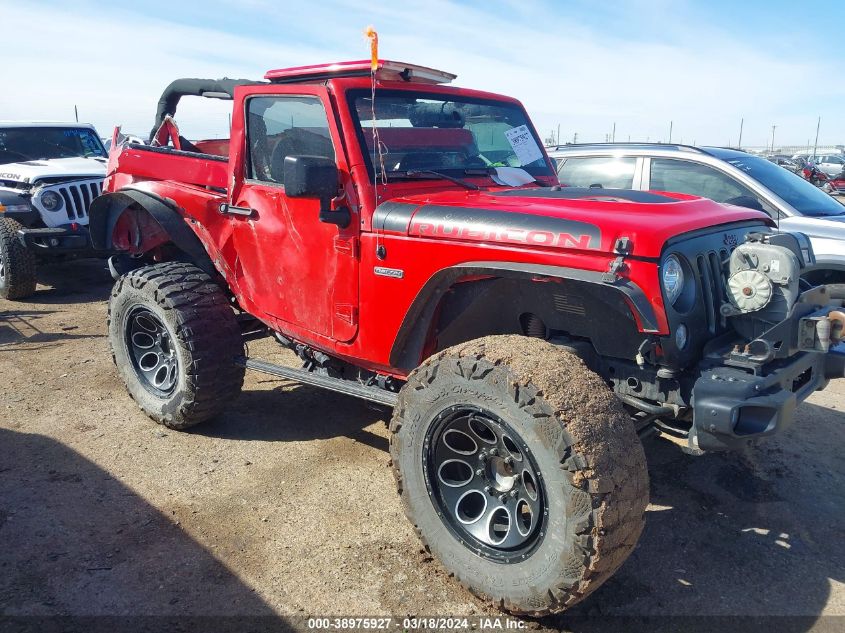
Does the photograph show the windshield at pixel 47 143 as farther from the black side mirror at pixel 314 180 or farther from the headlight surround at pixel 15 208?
the black side mirror at pixel 314 180

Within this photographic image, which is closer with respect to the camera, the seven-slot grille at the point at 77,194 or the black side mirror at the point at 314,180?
the black side mirror at the point at 314,180

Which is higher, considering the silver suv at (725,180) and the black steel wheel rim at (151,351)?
the silver suv at (725,180)

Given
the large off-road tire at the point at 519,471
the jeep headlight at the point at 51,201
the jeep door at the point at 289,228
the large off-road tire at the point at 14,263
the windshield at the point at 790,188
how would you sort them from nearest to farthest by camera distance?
the large off-road tire at the point at 519,471, the jeep door at the point at 289,228, the windshield at the point at 790,188, the large off-road tire at the point at 14,263, the jeep headlight at the point at 51,201

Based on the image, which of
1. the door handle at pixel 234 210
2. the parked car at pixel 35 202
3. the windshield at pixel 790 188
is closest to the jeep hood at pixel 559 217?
the door handle at pixel 234 210

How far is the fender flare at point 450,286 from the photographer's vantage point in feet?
8.00

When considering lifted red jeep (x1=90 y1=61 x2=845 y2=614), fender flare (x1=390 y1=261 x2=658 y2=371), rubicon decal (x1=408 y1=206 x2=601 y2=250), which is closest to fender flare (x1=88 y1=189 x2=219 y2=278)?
lifted red jeep (x1=90 y1=61 x2=845 y2=614)

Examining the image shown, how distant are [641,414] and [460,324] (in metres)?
0.92

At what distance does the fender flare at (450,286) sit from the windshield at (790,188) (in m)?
4.20

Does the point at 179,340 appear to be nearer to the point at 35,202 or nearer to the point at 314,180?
the point at 314,180

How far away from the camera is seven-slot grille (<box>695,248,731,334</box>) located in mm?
2732

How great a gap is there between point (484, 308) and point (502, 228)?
1.67 feet

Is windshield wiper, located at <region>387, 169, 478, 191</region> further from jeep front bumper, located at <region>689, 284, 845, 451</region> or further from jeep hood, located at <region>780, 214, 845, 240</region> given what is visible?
jeep hood, located at <region>780, 214, 845, 240</region>

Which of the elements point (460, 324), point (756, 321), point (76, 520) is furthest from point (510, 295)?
point (76, 520)

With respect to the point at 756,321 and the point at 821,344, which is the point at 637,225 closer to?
the point at 756,321
